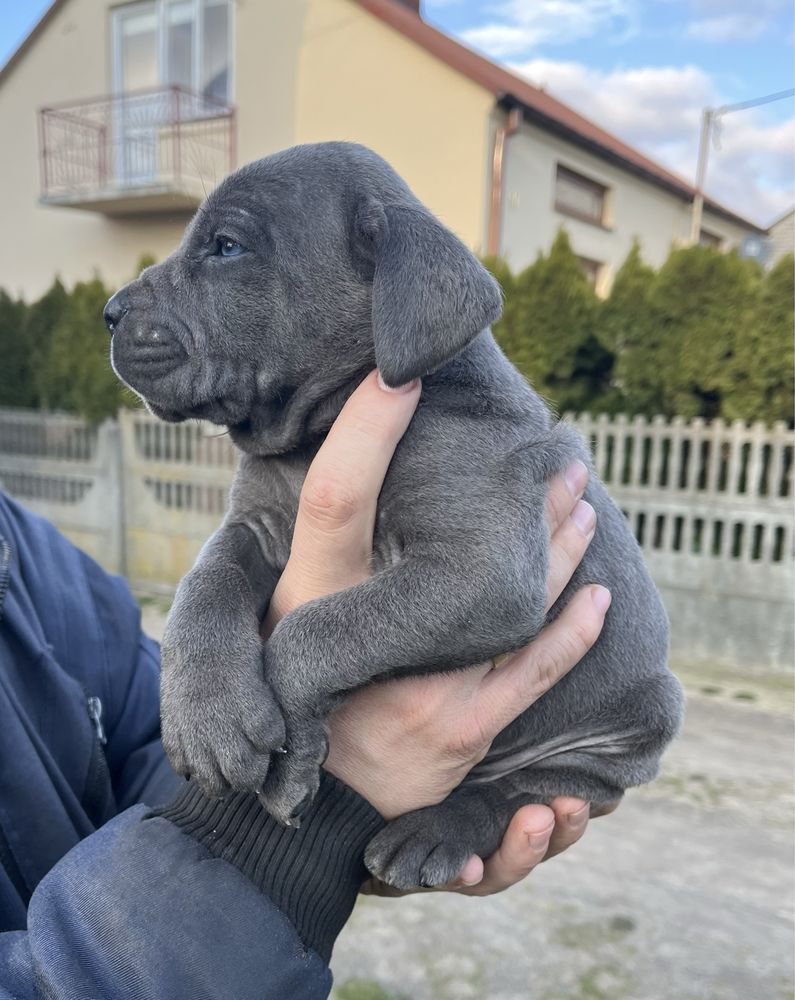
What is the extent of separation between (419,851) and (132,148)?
1533 cm

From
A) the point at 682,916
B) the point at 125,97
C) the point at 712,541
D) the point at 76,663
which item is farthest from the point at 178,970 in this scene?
the point at 125,97

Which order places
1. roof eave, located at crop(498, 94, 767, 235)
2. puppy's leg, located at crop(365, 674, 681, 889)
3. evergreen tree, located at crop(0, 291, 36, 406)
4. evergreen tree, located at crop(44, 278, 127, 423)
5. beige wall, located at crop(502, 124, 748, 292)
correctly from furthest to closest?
beige wall, located at crop(502, 124, 748, 292) < roof eave, located at crop(498, 94, 767, 235) < evergreen tree, located at crop(0, 291, 36, 406) < evergreen tree, located at crop(44, 278, 127, 423) < puppy's leg, located at crop(365, 674, 681, 889)

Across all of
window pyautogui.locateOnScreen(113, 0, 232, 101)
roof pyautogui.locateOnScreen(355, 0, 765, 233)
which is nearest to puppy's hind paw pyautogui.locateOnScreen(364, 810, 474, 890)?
roof pyautogui.locateOnScreen(355, 0, 765, 233)

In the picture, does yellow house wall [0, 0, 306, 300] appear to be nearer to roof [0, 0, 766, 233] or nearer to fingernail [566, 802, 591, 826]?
roof [0, 0, 766, 233]

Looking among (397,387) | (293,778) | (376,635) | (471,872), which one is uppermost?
(397,387)

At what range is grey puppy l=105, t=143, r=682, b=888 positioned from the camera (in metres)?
1.70

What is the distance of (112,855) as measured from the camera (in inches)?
60.9

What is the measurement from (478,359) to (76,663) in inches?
51.3

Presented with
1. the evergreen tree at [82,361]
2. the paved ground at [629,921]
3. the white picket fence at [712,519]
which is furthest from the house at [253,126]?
the paved ground at [629,921]

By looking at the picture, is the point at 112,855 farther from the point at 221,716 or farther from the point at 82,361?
the point at 82,361

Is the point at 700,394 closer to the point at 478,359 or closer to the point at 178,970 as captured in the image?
the point at 478,359

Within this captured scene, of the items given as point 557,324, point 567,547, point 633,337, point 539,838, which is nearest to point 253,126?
point 557,324

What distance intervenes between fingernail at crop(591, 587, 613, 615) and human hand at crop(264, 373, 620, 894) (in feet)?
0.04

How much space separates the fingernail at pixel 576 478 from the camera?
6.52 ft
